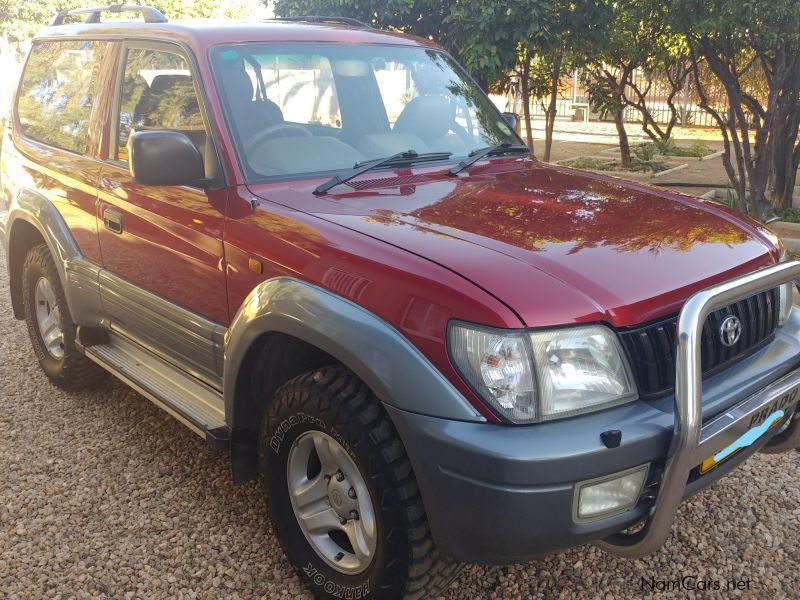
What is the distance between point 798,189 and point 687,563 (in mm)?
8109

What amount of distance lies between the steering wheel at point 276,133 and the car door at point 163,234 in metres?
0.16

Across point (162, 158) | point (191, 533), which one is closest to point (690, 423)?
point (162, 158)

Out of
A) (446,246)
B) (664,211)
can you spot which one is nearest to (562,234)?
(446,246)

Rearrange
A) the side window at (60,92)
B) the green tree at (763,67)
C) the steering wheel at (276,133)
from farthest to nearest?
the green tree at (763,67), the side window at (60,92), the steering wheel at (276,133)

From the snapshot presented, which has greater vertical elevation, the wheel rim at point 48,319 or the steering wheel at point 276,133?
the steering wheel at point 276,133

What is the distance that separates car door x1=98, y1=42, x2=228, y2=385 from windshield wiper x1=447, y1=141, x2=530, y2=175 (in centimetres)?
99

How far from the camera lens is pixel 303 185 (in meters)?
2.85

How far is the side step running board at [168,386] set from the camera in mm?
2918

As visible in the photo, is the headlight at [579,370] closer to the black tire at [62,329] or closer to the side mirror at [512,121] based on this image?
the side mirror at [512,121]

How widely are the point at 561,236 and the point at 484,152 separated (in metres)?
1.13

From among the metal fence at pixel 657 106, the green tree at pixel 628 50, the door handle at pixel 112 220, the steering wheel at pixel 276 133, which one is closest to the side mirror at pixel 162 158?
the steering wheel at pixel 276 133

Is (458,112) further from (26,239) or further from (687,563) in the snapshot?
(26,239)

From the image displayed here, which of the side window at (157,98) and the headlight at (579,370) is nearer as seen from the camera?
the headlight at (579,370)

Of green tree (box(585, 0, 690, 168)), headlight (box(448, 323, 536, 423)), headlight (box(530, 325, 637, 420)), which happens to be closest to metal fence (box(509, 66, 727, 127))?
green tree (box(585, 0, 690, 168))
